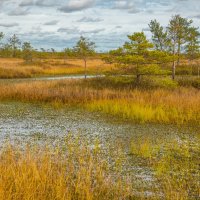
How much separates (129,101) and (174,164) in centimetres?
951

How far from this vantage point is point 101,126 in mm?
14922

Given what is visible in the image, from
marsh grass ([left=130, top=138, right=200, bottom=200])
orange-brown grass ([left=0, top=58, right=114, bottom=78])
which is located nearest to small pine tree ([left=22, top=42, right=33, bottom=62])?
orange-brown grass ([left=0, top=58, right=114, bottom=78])

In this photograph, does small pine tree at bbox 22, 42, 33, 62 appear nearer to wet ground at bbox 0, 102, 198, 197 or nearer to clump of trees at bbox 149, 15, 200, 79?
clump of trees at bbox 149, 15, 200, 79

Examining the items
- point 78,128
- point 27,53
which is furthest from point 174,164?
point 27,53

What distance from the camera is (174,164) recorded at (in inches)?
366

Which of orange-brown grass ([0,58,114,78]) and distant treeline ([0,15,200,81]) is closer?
distant treeline ([0,15,200,81])

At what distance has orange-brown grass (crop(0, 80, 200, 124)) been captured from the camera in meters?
15.9

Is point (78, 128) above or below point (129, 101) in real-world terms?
below

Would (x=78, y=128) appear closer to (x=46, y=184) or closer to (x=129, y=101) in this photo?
(x=129, y=101)

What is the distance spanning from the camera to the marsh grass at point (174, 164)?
7.22 metres

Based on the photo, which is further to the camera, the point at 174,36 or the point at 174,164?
the point at 174,36

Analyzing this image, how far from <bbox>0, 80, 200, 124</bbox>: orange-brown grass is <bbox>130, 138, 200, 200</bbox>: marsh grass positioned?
3.50 meters

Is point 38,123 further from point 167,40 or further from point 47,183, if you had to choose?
point 167,40

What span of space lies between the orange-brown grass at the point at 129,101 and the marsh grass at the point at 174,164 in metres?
3.50
